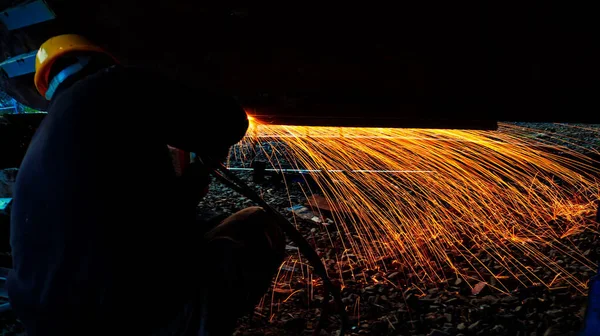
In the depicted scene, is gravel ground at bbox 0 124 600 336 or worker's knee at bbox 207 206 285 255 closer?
worker's knee at bbox 207 206 285 255

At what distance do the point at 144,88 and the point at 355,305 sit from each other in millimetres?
1841

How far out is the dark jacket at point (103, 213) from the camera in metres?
1.24

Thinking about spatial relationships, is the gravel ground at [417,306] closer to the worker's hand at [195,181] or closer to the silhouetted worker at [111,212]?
the worker's hand at [195,181]

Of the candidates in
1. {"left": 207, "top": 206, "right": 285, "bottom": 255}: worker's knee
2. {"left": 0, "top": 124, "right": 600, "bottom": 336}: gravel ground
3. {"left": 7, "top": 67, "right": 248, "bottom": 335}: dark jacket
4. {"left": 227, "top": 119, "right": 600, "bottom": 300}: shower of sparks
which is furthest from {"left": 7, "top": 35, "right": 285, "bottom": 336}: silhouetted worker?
{"left": 227, "top": 119, "right": 600, "bottom": 300}: shower of sparks

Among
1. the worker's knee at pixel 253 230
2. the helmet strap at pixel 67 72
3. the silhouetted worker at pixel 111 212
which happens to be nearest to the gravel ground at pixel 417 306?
the worker's knee at pixel 253 230

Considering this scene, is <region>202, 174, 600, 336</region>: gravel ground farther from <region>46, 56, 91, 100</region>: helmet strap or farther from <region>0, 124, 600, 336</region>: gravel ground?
<region>46, 56, 91, 100</region>: helmet strap

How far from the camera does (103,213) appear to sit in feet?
4.03

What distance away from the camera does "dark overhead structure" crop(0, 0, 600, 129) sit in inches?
66.5

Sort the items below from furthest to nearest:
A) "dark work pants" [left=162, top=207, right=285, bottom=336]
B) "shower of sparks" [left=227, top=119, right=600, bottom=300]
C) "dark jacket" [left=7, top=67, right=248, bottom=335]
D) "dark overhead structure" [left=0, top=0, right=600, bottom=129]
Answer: "shower of sparks" [left=227, top=119, right=600, bottom=300], "dark overhead structure" [left=0, top=0, right=600, bottom=129], "dark work pants" [left=162, top=207, right=285, bottom=336], "dark jacket" [left=7, top=67, right=248, bottom=335]

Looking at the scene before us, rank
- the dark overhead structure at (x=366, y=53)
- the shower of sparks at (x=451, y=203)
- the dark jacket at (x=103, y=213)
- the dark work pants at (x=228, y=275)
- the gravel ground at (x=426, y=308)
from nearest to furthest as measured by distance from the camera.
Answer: the dark jacket at (x=103, y=213)
the dark work pants at (x=228, y=275)
the dark overhead structure at (x=366, y=53)
the gravel ground at (x=426, y=308)
the shower of sparks at (x=451, y=203)

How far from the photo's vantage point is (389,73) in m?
1.94

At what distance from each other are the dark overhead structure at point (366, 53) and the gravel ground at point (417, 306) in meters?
0.84

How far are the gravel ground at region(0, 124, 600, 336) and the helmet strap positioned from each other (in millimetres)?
1000

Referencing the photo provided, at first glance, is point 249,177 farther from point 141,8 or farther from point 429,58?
point 429,58
